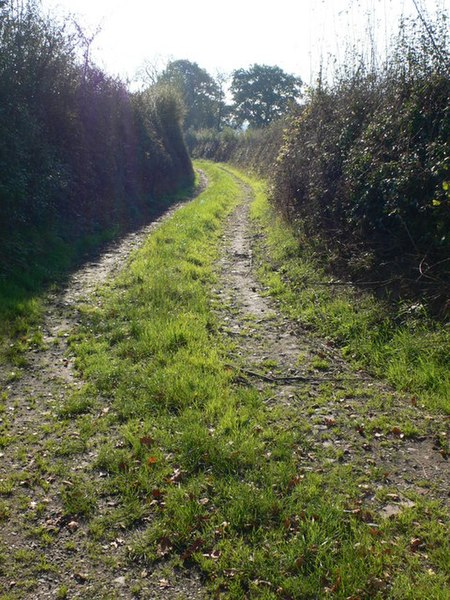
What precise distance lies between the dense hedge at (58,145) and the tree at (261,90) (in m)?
60.8

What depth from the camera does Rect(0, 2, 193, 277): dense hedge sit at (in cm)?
1117

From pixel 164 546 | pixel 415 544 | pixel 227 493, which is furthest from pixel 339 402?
pixel 164 546

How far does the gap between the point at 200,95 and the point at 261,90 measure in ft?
41.0

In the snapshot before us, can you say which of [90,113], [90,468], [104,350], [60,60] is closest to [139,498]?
[90,468]

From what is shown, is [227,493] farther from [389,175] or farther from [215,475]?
[389,175]

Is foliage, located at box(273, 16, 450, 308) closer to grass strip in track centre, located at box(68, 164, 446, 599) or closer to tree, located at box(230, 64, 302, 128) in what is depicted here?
grass strip in track centre, located at box(68, 164, 446, 599)

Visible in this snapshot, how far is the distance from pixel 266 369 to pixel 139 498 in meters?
2.97

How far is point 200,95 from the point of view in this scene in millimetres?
86375

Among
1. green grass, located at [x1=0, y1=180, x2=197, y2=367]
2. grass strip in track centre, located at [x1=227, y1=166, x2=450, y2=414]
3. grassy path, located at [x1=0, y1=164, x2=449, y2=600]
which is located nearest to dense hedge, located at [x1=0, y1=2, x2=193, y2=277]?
green grass, located at [x1=0, y1=180, x2=197, y2=367]

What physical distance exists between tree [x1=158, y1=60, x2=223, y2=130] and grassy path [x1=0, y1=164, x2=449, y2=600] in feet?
272

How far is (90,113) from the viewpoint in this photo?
18266 millimetres

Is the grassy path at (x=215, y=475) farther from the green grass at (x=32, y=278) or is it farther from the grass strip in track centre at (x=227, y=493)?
the green grass at (x=32, y=278)

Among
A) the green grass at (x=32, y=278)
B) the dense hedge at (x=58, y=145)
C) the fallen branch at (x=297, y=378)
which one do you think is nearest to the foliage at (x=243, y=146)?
the dense hedge at (x=58, y=145)

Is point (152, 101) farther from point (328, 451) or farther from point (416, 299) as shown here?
point (328, 451)
